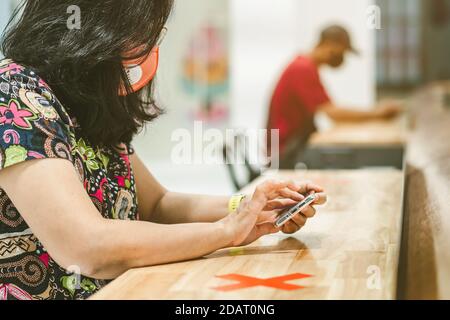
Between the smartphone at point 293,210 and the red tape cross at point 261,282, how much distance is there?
9.2 inches

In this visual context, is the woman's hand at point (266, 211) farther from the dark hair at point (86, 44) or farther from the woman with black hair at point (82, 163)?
the dark hair at point (86, 44)

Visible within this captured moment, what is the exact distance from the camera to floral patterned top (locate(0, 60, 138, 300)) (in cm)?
112

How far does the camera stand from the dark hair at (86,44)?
1.23m

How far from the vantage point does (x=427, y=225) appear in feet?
4.67

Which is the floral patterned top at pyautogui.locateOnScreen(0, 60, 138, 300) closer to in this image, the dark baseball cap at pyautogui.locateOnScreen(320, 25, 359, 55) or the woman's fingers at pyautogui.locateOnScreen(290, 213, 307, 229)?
the woman's fingers at pyautogui.locateOnScreen(290, 213, 307, 229)

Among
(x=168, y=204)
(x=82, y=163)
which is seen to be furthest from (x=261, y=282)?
(x=168, y=204)

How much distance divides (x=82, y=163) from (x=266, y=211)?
0.34 meters

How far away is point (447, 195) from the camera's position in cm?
162

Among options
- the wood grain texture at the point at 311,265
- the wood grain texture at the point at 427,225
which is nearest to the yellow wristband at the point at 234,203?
the wood grain texture at the point at 311,265

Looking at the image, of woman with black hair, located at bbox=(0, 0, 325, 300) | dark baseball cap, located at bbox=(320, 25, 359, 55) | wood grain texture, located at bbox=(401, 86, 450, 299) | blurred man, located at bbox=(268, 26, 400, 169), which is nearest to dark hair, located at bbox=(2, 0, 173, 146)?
woman with black hair, located at bbox=(0, 0, 325, 300)

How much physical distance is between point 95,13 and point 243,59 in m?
5.27

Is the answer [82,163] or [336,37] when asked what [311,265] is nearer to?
[82,163]

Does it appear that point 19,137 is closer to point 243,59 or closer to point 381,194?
point 381,194
